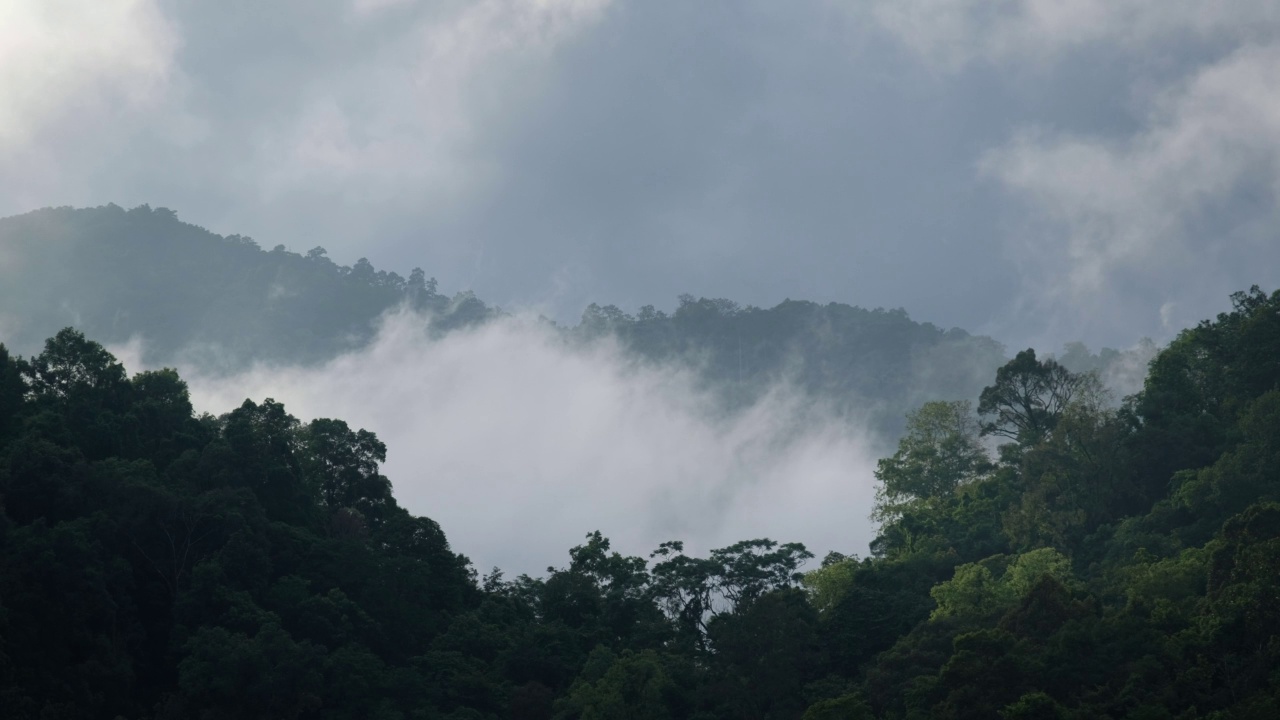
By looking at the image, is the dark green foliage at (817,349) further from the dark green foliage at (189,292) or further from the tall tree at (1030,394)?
the tall tree at (1030,394)

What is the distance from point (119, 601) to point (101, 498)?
3.66m

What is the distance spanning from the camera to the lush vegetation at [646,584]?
37.2 meters

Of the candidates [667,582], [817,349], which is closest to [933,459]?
[667,582]

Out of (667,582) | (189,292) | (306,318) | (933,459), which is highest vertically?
(189,292)

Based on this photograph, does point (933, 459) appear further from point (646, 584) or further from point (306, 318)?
point (306, 318)

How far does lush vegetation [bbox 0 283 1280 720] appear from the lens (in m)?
37.2

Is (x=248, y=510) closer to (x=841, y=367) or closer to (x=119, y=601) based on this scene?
(x=119, y=601)

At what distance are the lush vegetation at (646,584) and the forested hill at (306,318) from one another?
73.7 meters

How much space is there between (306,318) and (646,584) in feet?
315

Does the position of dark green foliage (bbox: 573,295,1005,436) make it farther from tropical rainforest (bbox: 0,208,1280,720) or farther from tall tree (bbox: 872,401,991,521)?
tropical rainforest (bbox: 0,208,1280,720)

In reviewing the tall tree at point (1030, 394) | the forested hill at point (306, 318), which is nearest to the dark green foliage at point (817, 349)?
the forested hill at point (306, 318)

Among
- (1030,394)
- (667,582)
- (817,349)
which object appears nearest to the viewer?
(667,582)

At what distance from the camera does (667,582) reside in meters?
53.5

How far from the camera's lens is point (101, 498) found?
41.8 m
